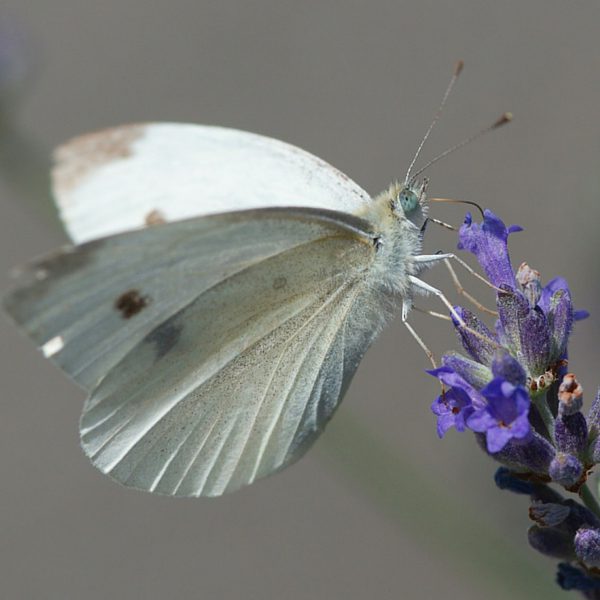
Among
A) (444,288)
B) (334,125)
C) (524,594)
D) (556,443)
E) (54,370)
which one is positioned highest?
(334,125)

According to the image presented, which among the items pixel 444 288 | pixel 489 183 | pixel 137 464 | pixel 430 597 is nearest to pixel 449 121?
pixel 489 183

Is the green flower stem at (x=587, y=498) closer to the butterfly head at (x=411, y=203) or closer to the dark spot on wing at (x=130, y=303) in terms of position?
the butterfly head at (x=411, y=203)

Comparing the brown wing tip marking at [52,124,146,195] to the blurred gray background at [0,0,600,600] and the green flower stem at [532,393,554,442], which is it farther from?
the blurred gray background at [0,0,600,600]

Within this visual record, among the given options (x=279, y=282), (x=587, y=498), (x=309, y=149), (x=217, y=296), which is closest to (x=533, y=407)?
(x=587, y=498)

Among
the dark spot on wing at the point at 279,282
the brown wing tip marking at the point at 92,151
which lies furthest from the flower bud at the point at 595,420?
the brown wing tip marking at the point at 92,151

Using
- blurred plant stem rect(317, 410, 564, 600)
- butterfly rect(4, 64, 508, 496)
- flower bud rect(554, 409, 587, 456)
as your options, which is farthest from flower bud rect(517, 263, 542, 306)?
blurred plant stem rect(317, 410, 564, 600)

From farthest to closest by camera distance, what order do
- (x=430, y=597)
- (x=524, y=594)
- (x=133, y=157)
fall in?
(x=430, y=597) < (x=524, y=594) < (x=133, y=157)

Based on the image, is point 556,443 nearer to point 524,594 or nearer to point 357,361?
point 357,361
